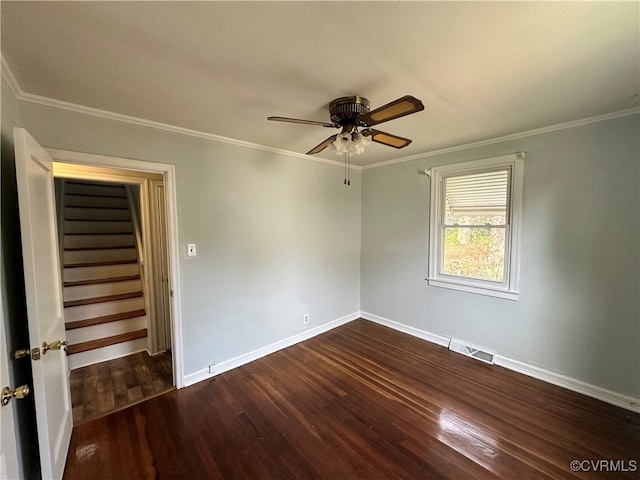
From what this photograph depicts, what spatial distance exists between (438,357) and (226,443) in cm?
228

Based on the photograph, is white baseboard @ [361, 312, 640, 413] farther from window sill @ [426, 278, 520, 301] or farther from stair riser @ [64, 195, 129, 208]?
stair riser @ [64, 195, 129, 208]

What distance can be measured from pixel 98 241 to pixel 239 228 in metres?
2.81

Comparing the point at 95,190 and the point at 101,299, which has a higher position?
the point at 95,190

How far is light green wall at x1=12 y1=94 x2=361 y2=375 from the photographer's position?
84.1 inches

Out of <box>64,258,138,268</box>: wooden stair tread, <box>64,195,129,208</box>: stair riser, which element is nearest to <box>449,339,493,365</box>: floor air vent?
<box>64,258,138,268</box>: wooden stair tread

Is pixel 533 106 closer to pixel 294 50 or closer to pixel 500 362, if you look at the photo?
pixel 294 50

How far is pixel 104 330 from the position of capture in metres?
3.13

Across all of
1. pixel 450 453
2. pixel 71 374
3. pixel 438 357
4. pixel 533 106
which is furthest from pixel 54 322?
pixel 533 106

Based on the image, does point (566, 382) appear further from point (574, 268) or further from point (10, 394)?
point (10, 394)

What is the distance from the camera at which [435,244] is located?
3277 mm

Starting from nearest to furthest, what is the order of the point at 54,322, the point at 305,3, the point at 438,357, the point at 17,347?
the point at 305,3
the point at 17,347
the point at 54,322
the point at 438,357

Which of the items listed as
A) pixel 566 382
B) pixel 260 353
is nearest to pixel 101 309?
pixel 260 353

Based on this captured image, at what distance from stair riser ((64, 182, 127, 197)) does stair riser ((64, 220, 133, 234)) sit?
2.61 feet

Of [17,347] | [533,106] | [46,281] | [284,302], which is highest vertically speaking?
[533,106]
